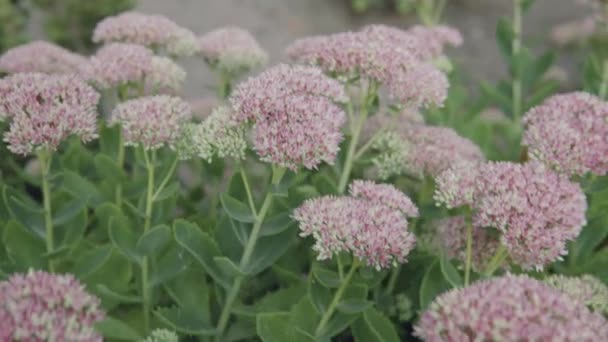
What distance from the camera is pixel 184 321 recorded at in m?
1.21

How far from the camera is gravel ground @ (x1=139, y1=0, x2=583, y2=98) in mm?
4688

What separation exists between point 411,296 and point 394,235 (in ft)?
1.16

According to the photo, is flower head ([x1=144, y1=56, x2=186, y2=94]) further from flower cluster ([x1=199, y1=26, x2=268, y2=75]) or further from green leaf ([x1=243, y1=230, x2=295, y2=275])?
green leaf ([x1=243, y1=230, x2=295, y2=275])

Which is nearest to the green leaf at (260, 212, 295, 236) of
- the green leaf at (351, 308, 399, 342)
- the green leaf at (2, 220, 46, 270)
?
the green leaf at (351, 308, 399, 342)

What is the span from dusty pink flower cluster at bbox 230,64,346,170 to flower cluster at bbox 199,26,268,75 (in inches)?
22.1

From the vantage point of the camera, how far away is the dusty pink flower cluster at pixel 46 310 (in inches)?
32.5

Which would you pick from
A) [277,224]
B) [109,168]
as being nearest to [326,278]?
[277,224]

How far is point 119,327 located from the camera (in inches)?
42.1

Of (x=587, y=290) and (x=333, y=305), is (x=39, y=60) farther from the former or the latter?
(x=587, y=290)

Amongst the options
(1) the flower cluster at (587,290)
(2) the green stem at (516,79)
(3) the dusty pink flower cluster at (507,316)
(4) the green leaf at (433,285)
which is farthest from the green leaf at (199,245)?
(2) the green stem at (516,79)

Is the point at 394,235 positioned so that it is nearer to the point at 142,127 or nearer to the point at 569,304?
the point at 569,304

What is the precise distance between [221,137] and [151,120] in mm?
152

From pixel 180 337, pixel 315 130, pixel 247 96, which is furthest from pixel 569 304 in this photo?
pixel 180 337

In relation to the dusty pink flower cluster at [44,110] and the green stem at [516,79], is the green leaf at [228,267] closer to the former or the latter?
the dusty pink flower cluster at [44,110]
